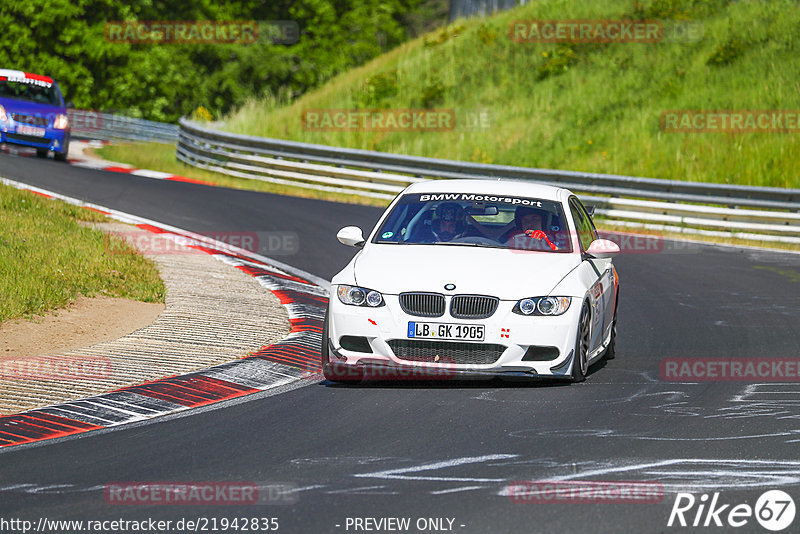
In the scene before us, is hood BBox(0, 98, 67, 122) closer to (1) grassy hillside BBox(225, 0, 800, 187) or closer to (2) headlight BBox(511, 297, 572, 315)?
(1) grassy hillside BBox(225, 0, 800, 187)

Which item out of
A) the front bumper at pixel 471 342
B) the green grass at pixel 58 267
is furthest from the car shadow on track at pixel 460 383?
the green grass at pixel 58 267

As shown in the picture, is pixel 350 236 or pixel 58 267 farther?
pixel 58 267

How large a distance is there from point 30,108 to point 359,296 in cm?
2023

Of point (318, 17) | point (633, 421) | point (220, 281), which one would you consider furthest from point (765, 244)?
point (318, 17)

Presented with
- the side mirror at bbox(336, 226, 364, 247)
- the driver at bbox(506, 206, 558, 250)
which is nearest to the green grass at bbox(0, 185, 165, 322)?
the side mirror at bbox(336, 226, 364, 247)

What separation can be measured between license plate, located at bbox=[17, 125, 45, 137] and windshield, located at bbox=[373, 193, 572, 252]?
745 inches

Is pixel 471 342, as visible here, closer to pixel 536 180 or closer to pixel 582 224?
pixel 582 224

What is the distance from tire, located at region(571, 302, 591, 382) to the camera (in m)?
9.05

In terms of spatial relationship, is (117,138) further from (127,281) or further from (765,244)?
(127,281)

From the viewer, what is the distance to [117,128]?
49.4 m

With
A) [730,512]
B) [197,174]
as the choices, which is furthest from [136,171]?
[730,512]

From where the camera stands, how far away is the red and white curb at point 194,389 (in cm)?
781

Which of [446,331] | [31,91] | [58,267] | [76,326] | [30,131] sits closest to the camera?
[446,331]

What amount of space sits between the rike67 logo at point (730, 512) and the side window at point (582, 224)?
4.31 metres
